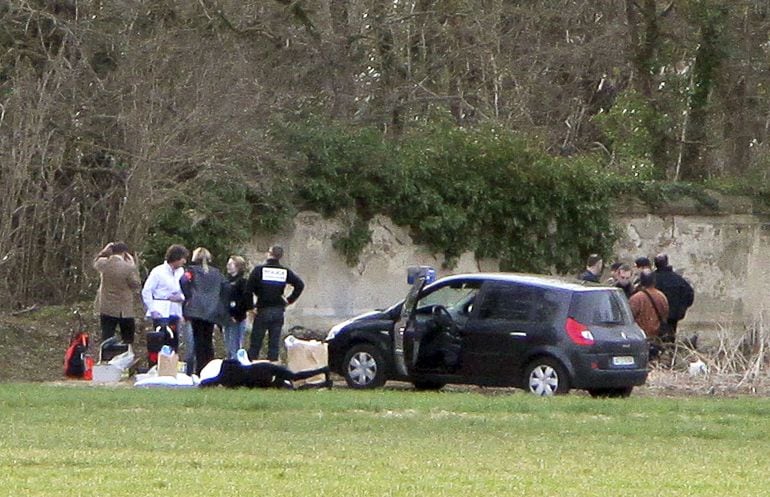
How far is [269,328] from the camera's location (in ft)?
71.4

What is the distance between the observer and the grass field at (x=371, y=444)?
11.3 m

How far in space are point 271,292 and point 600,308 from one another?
177 inches

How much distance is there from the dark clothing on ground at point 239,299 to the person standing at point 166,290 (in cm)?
70

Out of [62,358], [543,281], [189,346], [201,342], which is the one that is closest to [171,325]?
[189,346]

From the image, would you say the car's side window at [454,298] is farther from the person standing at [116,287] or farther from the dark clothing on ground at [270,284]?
the person standing at [116,287]

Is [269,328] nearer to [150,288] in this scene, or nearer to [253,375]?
[150,288]

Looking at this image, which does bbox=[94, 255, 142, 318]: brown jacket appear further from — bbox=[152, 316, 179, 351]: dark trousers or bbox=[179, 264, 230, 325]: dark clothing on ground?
bbox=[179, 264, 230, 325]: dark clothing on ground

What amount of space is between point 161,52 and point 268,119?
214 centimetres

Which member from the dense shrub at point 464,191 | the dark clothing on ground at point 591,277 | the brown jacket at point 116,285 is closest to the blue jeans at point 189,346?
the brown jacket at point 116,285

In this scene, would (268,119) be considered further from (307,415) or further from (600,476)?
(600,476)

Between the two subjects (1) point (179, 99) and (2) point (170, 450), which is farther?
(1) point (179, 99)

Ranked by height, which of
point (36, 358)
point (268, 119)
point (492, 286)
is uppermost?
point (268, 119)

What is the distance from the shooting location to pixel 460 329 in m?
20.3

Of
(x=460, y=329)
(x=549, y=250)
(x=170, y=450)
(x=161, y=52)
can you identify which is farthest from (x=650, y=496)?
(x=549, y=250)
